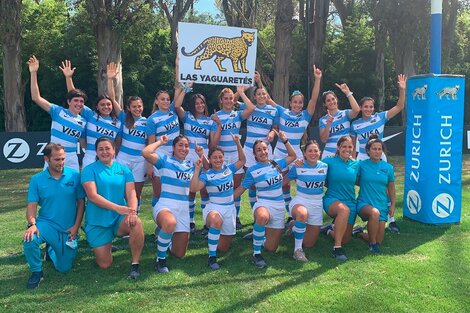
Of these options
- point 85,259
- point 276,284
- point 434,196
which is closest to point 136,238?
point 85,259

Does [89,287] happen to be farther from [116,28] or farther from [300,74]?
[300,74]

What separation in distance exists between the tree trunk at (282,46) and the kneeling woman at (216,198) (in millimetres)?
7638

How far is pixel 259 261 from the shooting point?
15.3 feet

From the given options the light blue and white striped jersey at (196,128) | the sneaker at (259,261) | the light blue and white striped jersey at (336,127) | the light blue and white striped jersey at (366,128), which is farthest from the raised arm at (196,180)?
the light blue and white striped jersey at (366,128)

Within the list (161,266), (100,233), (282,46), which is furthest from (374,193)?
(282,46)

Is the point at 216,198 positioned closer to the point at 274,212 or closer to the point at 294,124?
the point at 274,212

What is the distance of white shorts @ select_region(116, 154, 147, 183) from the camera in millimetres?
5516

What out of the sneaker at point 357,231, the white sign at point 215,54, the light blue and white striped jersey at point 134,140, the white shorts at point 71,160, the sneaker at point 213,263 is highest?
the white sign at point 215,54

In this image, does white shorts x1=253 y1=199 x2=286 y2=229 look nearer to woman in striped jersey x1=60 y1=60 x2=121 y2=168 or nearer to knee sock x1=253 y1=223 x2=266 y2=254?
knee sock x1=253 y1=223 x2=266 y2=254

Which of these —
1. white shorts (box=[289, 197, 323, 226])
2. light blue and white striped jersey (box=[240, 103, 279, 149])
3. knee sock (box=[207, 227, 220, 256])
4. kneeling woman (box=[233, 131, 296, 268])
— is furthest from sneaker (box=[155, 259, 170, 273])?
light blue and white striped jersey (box=[240, 103, 279, 149])

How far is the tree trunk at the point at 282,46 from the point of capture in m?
11.7

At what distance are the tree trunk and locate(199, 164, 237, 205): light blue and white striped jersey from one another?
7.70 m

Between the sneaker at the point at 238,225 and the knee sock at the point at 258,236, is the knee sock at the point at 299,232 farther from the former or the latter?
the sneaker at the point at 238,225

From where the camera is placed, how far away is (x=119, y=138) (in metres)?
5.56
